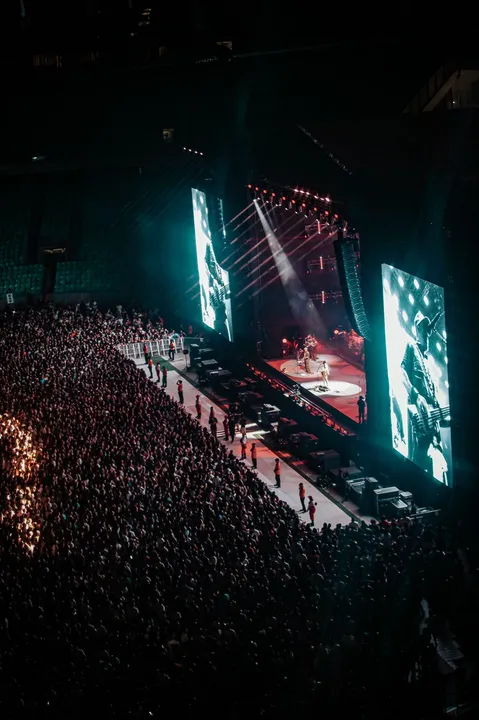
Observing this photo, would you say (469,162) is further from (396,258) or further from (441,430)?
(441,430)

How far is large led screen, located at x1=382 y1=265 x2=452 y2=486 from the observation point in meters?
19.5

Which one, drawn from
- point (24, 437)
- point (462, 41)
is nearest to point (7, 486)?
point (24, 437)

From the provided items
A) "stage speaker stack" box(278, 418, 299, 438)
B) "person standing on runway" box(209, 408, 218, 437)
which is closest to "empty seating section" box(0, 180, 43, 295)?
"person standing on runway" box(209, 408, 218, 437)

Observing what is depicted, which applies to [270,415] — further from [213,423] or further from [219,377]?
[219,377]

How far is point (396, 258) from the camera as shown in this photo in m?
21.1

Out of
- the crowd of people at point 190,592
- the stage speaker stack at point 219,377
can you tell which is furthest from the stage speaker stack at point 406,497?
the stage speaker stack at point 219,377

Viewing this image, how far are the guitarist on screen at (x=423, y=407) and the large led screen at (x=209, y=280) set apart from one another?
511 inches

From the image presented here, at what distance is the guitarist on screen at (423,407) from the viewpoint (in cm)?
1981

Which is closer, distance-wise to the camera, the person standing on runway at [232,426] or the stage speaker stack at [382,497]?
the stage speaker stack at [382,497]

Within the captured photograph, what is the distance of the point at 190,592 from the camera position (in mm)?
13742

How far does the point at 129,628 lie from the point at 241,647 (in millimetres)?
1900

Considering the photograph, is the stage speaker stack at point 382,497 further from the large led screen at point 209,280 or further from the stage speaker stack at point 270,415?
the large led screen at point 209,280

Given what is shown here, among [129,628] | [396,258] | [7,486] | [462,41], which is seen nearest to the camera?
[129,628]

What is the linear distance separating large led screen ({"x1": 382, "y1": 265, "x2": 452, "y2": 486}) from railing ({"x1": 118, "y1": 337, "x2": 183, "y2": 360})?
1409cm
